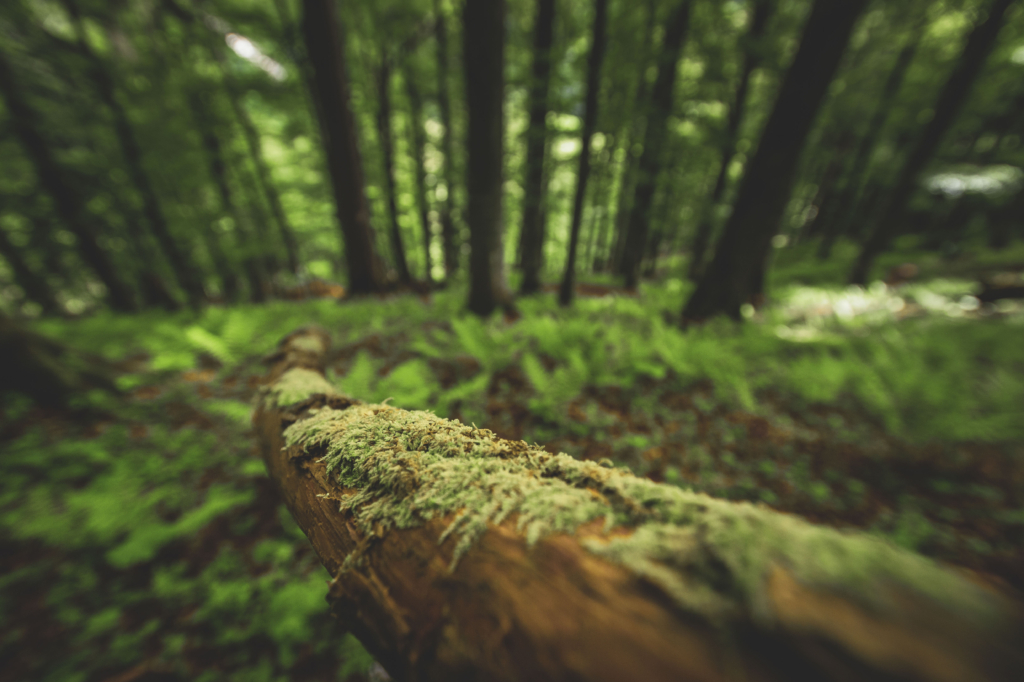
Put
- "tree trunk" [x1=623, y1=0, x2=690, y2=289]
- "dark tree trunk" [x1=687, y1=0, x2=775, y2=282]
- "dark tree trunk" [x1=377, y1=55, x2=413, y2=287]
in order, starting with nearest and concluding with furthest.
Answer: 1. "tree trunk" [x1=623, y1=0, x2=690, y2=289]
2. "dark tree trunk" [x1=687, y1=0, x2=775, y2=282]
3. "dark tree trunk" [x1=377, y1=55, x2=413, y2=287]

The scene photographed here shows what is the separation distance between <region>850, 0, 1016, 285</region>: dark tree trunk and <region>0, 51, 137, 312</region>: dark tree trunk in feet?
61.9

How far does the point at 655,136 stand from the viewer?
609 centimetres

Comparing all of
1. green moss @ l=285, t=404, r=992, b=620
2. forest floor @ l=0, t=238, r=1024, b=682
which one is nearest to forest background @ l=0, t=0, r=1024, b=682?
forest floor @ l=0, t=238, r=1024, b=682

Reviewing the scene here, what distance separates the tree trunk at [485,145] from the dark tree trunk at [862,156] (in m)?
11.0

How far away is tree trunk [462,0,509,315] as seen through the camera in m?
4.41

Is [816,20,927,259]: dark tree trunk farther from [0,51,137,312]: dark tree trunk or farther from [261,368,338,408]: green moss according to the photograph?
Answer: [0,51,137,312]: dark tree trunk

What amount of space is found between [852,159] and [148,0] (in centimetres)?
2526

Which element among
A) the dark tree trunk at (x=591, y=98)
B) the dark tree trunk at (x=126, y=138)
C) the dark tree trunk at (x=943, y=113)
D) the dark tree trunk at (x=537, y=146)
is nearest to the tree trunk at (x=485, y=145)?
the dark tree trunk at (x=537, y=146)

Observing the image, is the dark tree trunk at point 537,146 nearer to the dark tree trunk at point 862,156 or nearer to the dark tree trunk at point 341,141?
the dark tree trunk at point 341,141

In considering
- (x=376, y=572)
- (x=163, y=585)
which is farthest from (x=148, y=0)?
(x=376, y=572)

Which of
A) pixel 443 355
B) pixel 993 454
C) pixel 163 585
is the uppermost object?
pixel 443 355

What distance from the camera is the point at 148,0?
8.74 meters

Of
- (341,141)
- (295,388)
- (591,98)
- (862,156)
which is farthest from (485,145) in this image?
(862,156)

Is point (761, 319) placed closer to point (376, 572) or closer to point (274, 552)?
point (376, 572)
